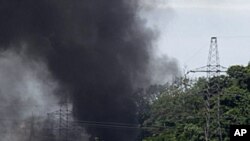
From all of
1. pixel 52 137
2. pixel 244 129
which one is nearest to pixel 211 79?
pixel 52 137

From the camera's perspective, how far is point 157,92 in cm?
12988

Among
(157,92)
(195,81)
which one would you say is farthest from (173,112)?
(157,92)

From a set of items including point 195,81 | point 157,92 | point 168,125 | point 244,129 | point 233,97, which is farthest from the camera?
point 157,92

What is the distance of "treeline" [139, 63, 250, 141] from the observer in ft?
242

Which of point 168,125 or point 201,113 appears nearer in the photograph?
point 201,113

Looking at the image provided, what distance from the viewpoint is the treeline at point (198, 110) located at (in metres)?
73.7

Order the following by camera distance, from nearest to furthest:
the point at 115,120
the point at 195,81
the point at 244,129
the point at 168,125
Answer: the point at 244,129 → the point at 115,120 → the point at 168,125 → the point at 195,81

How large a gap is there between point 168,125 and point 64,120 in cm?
1787

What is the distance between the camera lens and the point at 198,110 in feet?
288

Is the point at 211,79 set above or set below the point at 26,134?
above

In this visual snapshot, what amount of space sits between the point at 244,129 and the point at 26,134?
2755 inches

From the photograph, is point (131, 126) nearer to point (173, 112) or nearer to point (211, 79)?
point (211, 79)

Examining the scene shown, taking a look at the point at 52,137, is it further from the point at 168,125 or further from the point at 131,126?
the point at 168,125

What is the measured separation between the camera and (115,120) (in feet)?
237
